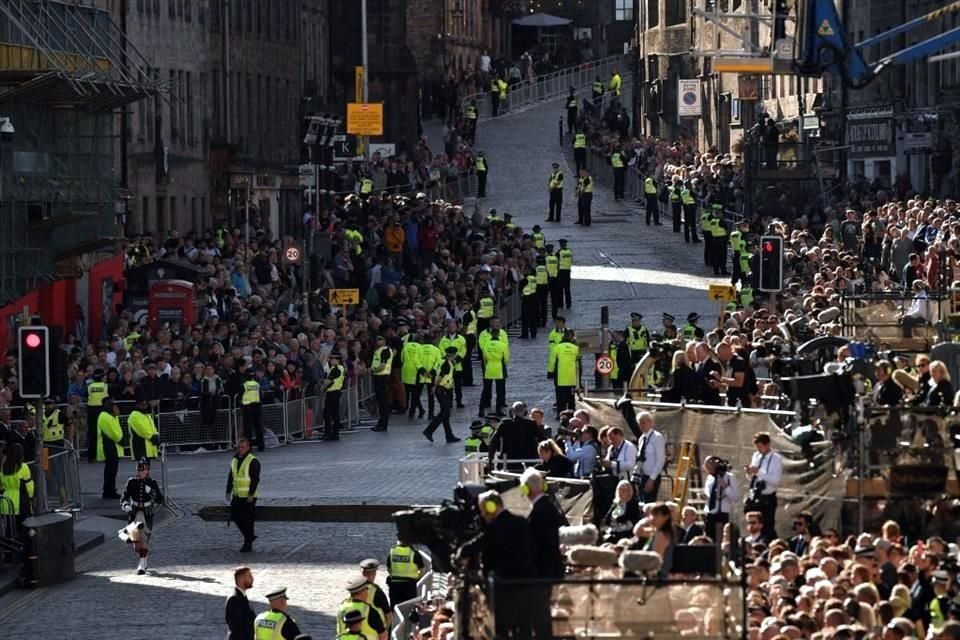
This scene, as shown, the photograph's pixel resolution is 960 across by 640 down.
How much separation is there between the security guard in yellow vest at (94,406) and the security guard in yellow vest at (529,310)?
14.4 m

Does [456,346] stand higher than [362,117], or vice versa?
[362,117]

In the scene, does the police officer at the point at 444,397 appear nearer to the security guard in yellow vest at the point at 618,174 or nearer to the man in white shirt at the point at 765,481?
the man in white shirt at the point at 765,481

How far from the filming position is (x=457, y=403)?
48.6 meters

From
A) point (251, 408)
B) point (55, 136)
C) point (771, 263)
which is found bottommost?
point (251, 408)

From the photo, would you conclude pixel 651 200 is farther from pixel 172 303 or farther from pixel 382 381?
pixel 382 381

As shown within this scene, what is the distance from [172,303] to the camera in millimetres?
49781

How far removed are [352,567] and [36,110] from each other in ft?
69.6

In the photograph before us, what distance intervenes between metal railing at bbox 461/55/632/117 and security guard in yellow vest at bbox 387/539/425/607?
248 ft

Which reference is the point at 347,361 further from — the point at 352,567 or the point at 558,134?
the point at 558,134

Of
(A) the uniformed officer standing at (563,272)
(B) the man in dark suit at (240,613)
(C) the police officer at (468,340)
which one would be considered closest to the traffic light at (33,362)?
(B) the man in dark suit at (240,613)

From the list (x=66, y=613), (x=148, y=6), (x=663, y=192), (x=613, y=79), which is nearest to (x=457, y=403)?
(x=66, y=613)

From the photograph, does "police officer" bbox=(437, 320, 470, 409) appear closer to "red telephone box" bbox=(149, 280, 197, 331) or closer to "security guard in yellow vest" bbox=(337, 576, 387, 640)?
"red telephone box" bbox=(149, 280, 197, 331)

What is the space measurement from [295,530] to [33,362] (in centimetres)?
466

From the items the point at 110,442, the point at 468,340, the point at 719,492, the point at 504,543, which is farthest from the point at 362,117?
the point at 504,543
